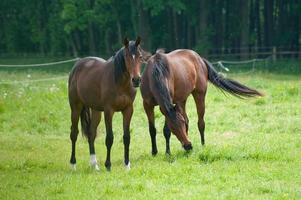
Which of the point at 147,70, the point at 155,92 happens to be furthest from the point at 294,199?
the point at 147,70

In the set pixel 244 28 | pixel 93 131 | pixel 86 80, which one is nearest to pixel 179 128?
pixel 93 131

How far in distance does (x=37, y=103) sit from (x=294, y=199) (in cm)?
1124

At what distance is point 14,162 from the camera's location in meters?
10.2

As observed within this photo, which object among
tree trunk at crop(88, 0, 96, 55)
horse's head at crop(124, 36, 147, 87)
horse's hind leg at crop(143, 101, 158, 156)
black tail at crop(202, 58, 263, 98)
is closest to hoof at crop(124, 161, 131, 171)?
horse's hind leg at crop(143, 101, 158, 156)

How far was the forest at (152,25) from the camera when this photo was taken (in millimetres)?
40875

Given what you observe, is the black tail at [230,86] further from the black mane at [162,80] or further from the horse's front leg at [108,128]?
the horse's front leg at [108,128]

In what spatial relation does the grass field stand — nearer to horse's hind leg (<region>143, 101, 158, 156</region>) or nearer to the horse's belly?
horse's hind leg (<region>143, 101, 158, 156</region>)

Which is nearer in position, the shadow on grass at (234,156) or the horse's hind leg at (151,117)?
the shadow on grass at (234,156)

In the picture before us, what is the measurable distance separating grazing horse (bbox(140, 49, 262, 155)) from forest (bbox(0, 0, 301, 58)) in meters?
26.9

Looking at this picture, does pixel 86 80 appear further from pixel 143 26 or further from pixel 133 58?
pixel 143 26

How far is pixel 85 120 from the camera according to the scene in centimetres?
1032

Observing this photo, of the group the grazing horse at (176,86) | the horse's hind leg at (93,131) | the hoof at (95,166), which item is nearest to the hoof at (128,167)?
the hoof at (95,166)

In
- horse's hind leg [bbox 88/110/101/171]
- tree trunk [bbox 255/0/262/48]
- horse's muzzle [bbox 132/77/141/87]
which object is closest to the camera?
horse's muzzle [bbox 132/77/141/87]

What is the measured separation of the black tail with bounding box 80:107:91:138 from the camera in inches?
404
